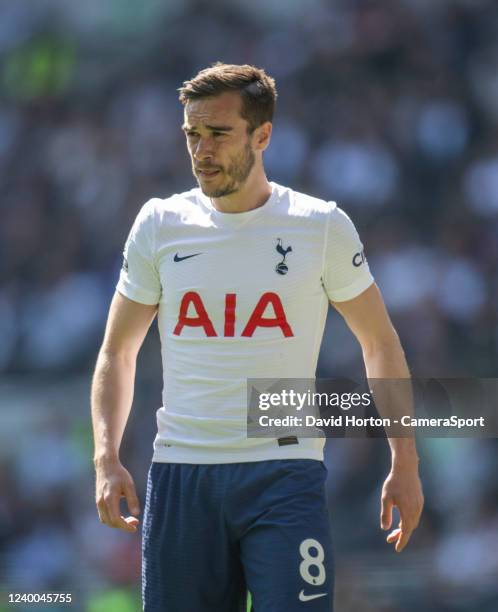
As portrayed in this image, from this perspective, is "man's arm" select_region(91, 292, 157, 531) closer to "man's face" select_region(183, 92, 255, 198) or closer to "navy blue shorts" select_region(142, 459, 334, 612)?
"navy blue shorts" select_region(142, 459, 334, 612)

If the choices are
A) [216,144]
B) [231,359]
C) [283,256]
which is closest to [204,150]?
[216,144]

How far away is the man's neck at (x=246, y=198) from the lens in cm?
423

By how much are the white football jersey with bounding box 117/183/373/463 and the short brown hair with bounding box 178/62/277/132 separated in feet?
1.00

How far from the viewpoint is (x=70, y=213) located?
436 inches

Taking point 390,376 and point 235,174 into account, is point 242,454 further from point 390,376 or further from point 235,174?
point 235,174

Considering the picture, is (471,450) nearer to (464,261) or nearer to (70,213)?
(464,261)

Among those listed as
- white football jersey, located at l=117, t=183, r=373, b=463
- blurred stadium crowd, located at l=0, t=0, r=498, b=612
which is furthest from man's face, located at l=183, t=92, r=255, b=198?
blurred stadium crowd, located at l=0, t=0, r=498, b=612

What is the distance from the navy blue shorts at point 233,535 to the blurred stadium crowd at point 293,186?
12.9 ft

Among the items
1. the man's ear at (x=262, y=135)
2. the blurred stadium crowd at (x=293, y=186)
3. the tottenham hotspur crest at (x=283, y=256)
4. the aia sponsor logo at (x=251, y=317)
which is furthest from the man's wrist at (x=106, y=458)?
the blurred stadium crowd at (x=293, y=186)

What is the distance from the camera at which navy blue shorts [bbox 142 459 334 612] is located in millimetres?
3818

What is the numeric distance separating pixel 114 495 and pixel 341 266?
1038mm

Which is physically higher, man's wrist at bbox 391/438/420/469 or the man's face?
the man's face

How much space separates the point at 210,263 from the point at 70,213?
23.4 feet

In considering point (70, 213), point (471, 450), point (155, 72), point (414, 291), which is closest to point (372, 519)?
point (471, 450)
